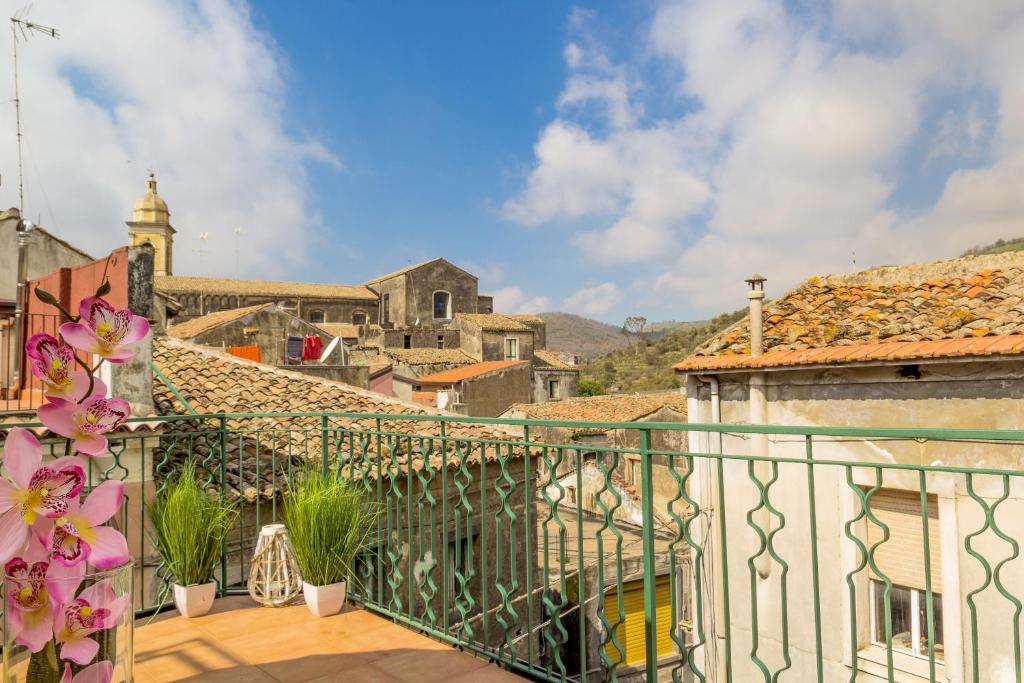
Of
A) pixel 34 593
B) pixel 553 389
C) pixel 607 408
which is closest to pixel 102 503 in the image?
pixel 34 593

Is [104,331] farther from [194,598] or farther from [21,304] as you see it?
[21,304]

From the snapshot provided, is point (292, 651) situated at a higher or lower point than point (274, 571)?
lower

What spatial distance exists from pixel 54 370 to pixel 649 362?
5049 centimetres

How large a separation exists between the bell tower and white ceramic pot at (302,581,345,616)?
45.7m

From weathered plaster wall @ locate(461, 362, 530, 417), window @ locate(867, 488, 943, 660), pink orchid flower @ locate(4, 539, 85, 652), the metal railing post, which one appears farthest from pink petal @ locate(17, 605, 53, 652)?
weathered plaster wall @ locate(461, 362, 530, 417)

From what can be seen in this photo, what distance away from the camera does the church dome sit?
4522 centimetres

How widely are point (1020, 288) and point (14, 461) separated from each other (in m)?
9.40

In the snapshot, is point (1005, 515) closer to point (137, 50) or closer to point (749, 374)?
point (749, 374)

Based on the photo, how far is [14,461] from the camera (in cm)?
111

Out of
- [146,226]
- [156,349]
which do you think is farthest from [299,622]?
[146,226]

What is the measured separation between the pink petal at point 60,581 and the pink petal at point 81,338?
1.18ft

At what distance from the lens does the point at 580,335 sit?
99312 mm

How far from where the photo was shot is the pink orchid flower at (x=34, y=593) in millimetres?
1095

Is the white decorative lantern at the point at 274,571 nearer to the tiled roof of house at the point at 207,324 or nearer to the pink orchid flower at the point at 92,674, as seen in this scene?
the pink orchid flower at the point at 92,674
